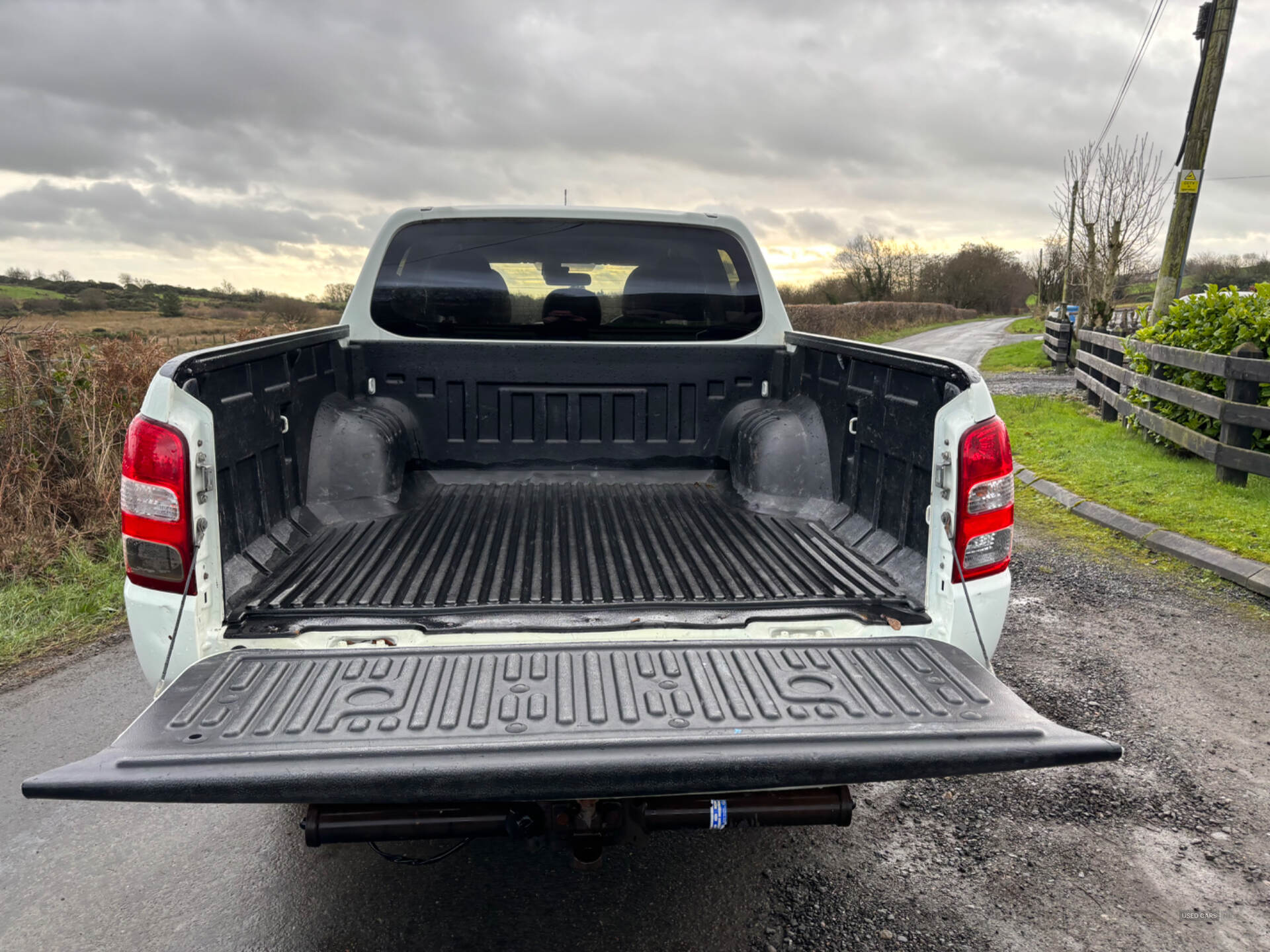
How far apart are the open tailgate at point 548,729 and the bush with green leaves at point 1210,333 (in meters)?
7.11

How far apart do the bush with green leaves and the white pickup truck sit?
6.02m

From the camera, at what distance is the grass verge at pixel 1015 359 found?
70.0ft

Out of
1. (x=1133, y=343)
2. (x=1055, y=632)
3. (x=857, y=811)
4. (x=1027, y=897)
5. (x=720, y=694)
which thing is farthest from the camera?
(x=1133, y=343)

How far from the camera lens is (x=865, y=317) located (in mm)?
43906

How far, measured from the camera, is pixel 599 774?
1.88 meters

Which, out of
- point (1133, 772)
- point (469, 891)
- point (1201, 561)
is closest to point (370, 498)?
point (469, 891)

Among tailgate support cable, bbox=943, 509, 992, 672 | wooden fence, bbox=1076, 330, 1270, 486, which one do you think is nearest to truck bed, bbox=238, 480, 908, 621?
tailgate support cable, bbox=943, 509, 992, 672

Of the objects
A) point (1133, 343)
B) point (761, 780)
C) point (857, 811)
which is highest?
point (1133, 343)

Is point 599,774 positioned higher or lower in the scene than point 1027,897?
higher

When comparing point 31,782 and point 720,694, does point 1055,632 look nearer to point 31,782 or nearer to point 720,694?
point 720,694

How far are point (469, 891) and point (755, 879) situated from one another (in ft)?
2.96

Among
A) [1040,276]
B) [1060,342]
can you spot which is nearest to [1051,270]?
[1040,276]

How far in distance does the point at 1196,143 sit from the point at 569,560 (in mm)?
12110

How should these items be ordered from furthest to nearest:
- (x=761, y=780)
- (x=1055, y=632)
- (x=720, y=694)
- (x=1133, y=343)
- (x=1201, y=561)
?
(x=1133, y=343) < (x=1201, y=561) < (x=1055, y=632) < (x=720, y=694) < (x=761, y=780)
